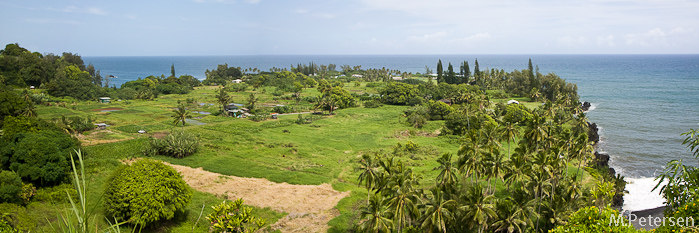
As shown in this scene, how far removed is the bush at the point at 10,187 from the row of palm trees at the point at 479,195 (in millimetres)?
27008

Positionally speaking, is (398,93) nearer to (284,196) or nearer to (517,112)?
(517,112)

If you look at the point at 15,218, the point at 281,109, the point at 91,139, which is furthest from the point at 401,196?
the point at 281,109

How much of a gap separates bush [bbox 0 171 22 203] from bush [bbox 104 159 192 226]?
24.3 feet

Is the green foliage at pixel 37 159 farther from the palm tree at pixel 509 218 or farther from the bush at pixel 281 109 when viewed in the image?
the bush at pixel 281 109

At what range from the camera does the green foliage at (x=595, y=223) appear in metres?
13.0

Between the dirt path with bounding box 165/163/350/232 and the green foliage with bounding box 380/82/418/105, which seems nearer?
the dirt path with bounding box 165/163/350/232

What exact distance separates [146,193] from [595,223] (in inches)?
1148

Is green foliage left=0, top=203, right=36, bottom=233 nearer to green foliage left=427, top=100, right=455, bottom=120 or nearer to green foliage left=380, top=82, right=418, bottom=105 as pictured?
green foliage left=427, top=100, right=455, bottom=120

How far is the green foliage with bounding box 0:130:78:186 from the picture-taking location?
3662 cm

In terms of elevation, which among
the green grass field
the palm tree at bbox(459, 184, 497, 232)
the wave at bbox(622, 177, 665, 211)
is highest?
the palm tree at bbox(459, 184, 497, 232)

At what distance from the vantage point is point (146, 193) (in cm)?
3097

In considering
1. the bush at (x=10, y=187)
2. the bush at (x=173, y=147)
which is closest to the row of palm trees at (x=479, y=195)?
the bush at (x=10, y=187)

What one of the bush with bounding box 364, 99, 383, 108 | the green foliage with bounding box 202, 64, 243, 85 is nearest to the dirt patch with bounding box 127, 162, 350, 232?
the bush with bounding box 364, 99, 383, 108

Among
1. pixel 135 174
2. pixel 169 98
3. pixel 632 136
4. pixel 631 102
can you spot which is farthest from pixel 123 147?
pixel 631 102
